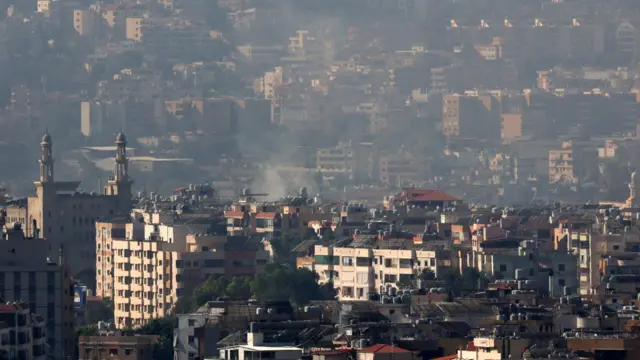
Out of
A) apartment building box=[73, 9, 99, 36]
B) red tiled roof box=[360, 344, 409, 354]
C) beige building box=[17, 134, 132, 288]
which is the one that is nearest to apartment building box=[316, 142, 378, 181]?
apartment building box=[73, 9, 99, 36]

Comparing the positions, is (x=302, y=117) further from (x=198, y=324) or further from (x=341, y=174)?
(x=198, y=324)

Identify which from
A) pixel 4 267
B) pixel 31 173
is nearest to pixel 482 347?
pixel 4 267

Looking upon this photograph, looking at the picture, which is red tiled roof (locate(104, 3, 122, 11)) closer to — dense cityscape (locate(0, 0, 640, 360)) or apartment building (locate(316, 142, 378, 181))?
dense cityscape (locate(0, 0, 640, 360))

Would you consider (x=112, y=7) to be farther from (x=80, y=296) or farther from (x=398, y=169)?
(x=80, y=296)

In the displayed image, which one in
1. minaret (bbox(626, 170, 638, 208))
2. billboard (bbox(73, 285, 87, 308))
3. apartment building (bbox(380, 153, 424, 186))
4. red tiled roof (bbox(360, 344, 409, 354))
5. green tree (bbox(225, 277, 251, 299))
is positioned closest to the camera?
red tiled roof (bbox(360, 344, 409, 354))

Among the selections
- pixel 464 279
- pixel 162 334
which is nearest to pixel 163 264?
pixel 464 279

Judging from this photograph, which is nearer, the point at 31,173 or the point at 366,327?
the point at 366,327
